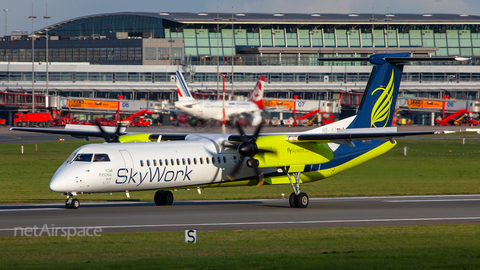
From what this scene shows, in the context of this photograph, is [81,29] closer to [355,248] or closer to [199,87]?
[199,87]

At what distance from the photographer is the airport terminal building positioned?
412ft

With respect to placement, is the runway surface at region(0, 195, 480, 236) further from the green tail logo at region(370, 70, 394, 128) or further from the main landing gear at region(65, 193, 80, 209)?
the green tail logo at region(370, 70, 394, 128)

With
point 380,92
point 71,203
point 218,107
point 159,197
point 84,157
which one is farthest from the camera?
point 218,107

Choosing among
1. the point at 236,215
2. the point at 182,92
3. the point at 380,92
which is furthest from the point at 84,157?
the point at 182,92

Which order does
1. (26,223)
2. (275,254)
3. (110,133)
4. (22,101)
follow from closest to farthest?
(275,254) → (26,223) → (110,133) → (22,101)

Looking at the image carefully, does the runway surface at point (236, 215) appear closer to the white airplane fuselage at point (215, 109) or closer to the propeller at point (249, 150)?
the propeller at point (249, 150)

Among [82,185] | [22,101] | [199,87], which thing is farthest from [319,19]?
[82,185]

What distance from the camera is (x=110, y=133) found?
95.0 feet

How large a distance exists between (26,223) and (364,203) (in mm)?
16897

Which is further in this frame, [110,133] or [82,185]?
[110,133]

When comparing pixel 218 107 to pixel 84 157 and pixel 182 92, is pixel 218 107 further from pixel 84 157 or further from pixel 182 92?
pixel 84 157

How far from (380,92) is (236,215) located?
12202 millimetres

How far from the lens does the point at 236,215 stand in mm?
23516

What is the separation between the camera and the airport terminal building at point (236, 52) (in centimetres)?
12556
